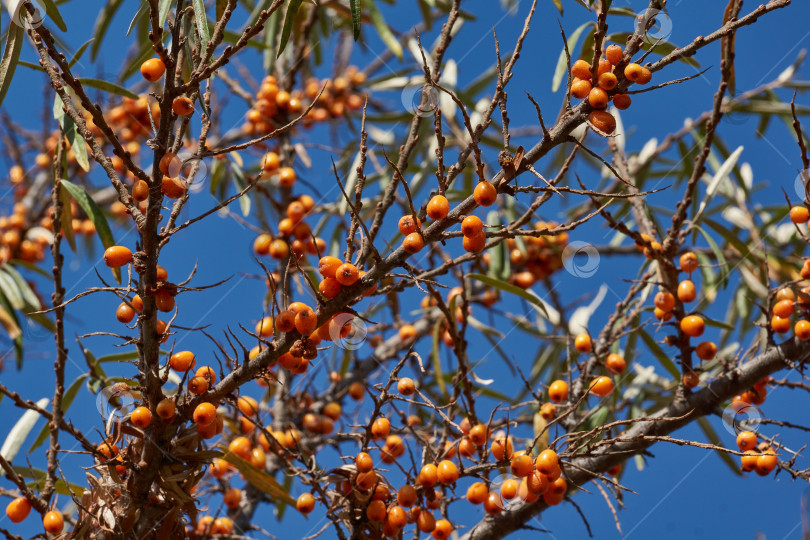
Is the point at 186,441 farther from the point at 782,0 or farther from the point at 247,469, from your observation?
the point at 782,0

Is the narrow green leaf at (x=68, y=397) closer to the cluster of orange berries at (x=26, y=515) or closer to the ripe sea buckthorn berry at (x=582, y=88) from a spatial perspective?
the cluster of orange berries at (x=26, y=515)

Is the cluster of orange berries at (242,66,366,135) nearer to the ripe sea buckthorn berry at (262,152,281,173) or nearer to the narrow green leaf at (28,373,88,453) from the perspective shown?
the ripe sea buckthorn berry at (262,152,281,173)

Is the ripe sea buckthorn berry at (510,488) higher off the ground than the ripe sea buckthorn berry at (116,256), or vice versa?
the ripe sea buckthorn berry at (116,256)

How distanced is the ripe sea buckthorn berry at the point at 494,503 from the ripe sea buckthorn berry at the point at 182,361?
0.78m

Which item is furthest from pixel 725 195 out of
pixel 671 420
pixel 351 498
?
pixel 351 498

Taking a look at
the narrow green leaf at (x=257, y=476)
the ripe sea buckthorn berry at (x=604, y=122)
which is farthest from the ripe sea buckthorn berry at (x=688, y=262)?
the narrow green leaf at (x=257, y=476)

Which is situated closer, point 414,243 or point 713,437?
point 414,243

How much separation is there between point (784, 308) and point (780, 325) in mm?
46

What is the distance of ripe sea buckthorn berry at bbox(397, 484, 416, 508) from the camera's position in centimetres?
170

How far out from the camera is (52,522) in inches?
59.5

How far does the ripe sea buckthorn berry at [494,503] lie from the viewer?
69.1 inches

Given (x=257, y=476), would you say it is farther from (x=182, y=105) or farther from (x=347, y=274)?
(x=182, y=105)

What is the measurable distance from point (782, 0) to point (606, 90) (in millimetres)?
331

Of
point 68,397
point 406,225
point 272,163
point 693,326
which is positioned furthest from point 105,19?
point 693,326
